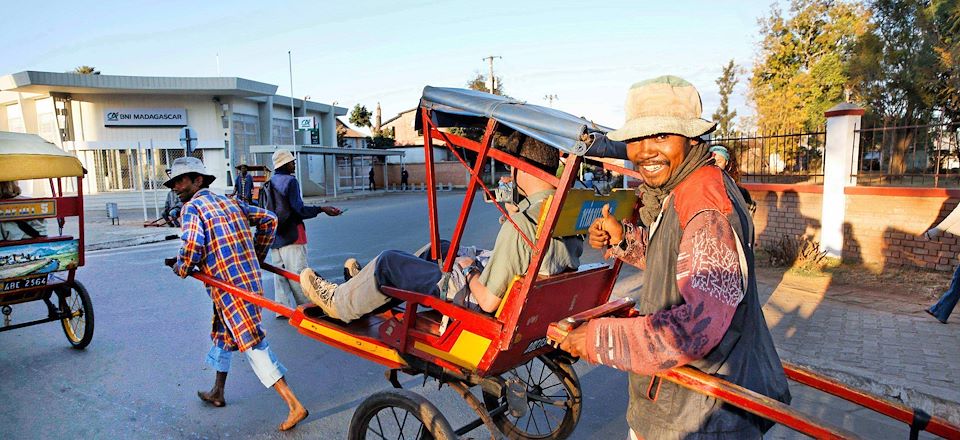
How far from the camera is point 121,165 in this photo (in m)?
25.2

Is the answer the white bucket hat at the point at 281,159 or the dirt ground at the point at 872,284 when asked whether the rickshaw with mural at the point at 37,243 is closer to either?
the white bucket hat at the point at 281,159

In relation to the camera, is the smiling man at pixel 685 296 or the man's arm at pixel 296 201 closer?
the smiling man at pixel 685 296

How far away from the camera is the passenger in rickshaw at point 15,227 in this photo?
485cm

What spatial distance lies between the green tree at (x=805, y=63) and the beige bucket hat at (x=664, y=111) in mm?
16895

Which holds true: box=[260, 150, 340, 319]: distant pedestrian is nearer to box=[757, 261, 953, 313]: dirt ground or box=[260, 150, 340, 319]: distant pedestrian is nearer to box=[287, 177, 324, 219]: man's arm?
box=[287, 177, 324, 219]: man's arm

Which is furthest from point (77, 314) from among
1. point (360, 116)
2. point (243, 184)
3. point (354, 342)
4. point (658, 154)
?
point (360, 116)

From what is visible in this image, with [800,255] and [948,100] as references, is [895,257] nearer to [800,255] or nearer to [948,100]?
[800,255]

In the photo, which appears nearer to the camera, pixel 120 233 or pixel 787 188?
pixel 787 188

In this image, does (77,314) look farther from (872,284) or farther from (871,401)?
(872,284)

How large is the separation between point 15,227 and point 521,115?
16.3ft

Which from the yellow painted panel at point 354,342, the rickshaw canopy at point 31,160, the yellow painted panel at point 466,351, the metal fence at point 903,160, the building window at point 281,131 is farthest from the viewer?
the building window at point 281,131

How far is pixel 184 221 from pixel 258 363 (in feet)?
3.21

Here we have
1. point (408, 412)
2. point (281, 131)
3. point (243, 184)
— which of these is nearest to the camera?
point (408, 412)

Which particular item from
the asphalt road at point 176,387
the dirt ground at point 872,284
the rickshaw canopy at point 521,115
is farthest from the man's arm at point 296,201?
the dirt ground at point 872,284
